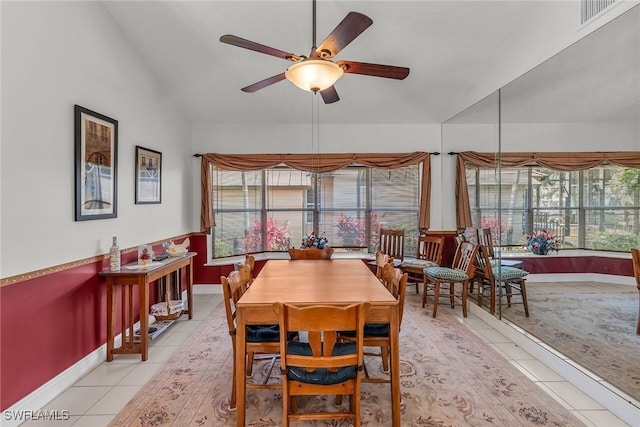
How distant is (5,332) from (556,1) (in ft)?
15.1

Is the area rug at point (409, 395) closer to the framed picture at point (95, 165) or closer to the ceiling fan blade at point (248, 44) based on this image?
the framed picture at point (95, 165)

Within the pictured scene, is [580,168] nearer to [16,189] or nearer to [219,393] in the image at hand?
[219,393]

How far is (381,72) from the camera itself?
227 cm

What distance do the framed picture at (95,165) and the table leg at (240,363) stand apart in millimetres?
1610

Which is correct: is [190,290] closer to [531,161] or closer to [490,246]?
[490,246]

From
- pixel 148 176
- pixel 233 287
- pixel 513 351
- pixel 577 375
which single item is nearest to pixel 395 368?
pixel 233 287

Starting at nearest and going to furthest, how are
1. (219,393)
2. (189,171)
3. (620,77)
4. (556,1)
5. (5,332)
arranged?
(5,332) → (620,77) → (219,393) → (556,1) → (189,171)

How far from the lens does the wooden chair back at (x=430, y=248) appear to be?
4.27 metres

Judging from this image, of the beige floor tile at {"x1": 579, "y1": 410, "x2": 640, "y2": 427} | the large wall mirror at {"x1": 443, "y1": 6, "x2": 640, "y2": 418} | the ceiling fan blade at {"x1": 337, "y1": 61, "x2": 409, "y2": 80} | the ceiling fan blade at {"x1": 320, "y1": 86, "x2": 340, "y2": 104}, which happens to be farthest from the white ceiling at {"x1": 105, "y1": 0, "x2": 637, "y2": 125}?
the beige floor tile at {"x1": 579, "y1": 410, "x2": 640, "y2": 427}

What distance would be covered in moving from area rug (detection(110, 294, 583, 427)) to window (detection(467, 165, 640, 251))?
119cm

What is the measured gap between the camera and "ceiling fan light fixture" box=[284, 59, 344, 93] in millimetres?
1955

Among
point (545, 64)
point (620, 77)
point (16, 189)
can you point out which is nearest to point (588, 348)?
point (620, 77)

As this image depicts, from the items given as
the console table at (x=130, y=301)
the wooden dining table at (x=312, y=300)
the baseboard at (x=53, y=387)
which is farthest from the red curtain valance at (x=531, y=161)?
the baseboard at (x=53, y=387)

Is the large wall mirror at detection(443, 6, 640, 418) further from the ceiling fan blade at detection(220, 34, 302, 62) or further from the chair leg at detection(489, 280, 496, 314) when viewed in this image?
the ceiling fan blade at detection(220, 34, 302, 62)
